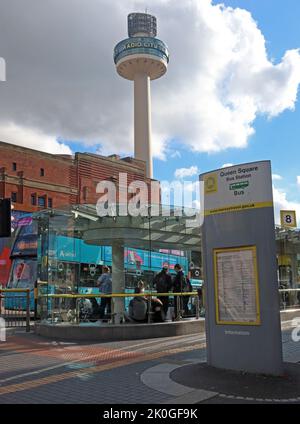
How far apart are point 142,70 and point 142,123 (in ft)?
34.0

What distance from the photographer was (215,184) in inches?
330

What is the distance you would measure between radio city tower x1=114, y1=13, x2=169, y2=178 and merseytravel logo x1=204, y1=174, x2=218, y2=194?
2701 inches

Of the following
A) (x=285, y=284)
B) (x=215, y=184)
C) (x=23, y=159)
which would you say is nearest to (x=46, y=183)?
(x=23, y=159)

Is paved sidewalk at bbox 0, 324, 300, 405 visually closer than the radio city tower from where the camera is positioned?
Yes

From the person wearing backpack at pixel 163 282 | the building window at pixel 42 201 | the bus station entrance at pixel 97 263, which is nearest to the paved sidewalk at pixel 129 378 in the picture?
the bus station entrance at pixel 97 263

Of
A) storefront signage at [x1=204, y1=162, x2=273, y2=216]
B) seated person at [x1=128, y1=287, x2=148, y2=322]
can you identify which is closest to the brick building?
seated person at [x1=128, y1=287, x2=148, y2=322]

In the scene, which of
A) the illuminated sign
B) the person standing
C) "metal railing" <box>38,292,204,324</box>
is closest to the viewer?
"metal railing" <box>38,292,204,324</box>

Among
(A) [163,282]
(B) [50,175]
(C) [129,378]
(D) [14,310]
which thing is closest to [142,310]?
(A) [163,282]

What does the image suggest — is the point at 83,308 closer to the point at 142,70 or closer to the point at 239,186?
the point at 239,186

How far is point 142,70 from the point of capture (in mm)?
84438

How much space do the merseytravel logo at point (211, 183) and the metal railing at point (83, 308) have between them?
18.1 ft

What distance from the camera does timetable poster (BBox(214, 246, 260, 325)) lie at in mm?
7707

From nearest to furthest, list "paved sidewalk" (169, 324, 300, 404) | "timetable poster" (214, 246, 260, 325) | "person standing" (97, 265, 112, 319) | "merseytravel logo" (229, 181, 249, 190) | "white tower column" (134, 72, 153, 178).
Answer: "paved sidewalk" (169, 324, 300, 404) < "timetable poster" (214, 246, 260, 325) < "merseytravel logo" (229, 181, 249, 190) < "person standing" (97, 265, 112, 319) < "white tower column" (134, 72, 153, 178)

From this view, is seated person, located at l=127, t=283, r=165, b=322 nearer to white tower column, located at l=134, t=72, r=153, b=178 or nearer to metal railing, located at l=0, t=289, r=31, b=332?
metal railing, located at l=0, t=289, r=31, b=332
